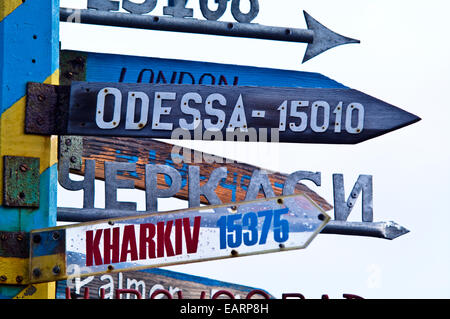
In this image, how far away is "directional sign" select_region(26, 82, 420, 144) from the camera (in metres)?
4.56

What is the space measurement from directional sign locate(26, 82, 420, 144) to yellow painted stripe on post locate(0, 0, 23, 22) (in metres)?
0.38

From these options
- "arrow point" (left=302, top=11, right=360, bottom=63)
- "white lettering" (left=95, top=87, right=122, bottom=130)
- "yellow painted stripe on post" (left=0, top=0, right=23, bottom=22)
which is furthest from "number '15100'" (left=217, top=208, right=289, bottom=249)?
"arrow point" (left=302, top=11, right=360, bottom=63)

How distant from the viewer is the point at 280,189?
23.6 feet

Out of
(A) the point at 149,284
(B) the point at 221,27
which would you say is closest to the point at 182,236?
(B) the point at 221,27

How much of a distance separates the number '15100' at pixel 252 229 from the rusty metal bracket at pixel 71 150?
8.08 feet

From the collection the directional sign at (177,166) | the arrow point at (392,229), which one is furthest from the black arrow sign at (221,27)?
the arrow point at (392,229)

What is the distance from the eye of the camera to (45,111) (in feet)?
15.0

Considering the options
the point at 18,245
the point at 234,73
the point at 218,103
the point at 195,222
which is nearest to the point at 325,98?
the point at 218,103

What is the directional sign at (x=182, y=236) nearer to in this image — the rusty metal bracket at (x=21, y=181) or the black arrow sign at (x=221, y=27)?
the rusty metal bracket at (x=21, y=181)

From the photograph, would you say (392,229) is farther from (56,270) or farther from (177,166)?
(56,270)

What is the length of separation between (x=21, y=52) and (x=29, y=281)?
1.09m

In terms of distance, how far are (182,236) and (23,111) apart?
97 centimetres

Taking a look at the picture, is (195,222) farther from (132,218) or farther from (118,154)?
(118,154)

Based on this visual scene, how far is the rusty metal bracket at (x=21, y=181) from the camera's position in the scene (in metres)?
4.52
